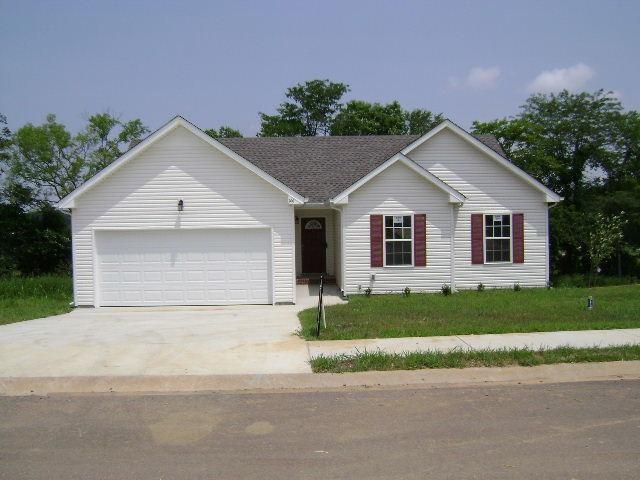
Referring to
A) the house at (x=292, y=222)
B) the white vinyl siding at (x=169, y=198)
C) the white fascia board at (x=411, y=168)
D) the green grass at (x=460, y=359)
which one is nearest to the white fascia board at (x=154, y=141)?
the house at (x=292, y=222)

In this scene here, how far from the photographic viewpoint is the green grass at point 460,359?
894 centimetres

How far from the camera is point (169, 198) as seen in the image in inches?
651

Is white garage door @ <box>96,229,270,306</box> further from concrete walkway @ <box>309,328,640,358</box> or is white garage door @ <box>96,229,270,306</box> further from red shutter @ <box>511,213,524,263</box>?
red shutter @ <box>511,213,524,263</box>

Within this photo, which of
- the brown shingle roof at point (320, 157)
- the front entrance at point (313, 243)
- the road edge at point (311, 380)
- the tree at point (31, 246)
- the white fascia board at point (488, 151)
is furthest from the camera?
the tree at point (31, 246)

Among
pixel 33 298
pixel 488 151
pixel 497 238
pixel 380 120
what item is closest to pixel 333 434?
pixel 497 238

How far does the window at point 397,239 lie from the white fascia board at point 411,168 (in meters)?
1.32

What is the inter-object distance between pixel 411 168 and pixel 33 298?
1214 cm

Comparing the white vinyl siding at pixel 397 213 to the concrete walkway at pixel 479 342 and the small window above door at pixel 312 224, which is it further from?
the concrete walkway at pixel 479 342

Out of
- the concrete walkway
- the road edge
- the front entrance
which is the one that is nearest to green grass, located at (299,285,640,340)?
the concrete walkway

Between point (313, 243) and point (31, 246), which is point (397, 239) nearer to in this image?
point (313, 243)

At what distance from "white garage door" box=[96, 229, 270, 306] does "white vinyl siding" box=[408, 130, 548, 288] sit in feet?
21.1

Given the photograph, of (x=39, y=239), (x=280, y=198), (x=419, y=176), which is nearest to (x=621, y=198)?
(x=419, y=176)

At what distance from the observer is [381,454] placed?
5.61 m

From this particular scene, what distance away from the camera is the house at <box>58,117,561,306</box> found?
16.5 m
